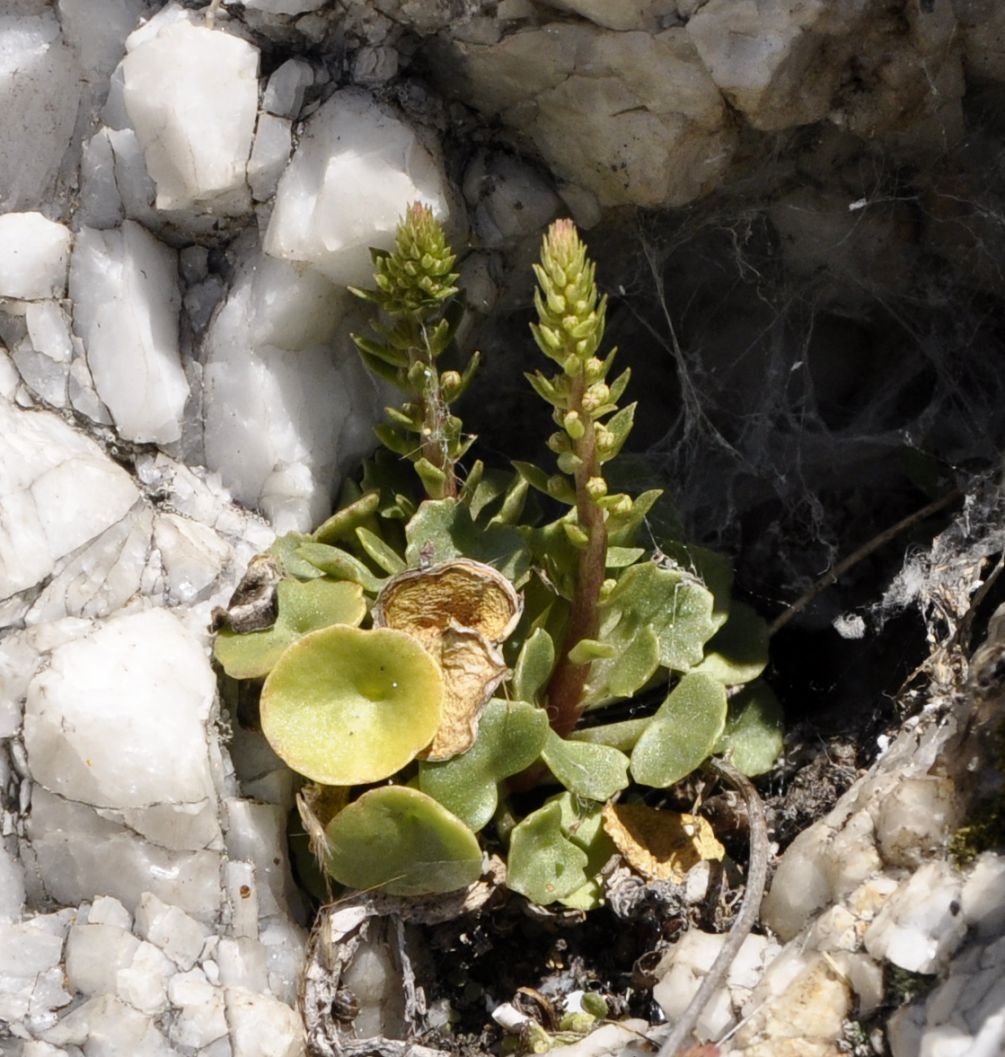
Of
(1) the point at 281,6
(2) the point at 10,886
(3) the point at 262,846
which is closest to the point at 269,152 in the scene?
(1) the point at 281,6

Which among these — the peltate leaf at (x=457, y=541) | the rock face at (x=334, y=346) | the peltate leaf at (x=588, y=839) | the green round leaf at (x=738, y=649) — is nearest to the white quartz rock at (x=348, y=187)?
the rock face at (x=334, y=346)

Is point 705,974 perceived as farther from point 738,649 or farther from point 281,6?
point 281,6

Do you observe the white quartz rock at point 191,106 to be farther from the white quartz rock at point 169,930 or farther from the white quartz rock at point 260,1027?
the white quartz rock at point 260,1027

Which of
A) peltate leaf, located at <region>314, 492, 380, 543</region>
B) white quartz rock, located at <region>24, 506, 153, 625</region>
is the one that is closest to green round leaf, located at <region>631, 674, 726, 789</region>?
peltate leaf, located at <region>314, 492, 380, 543</region>

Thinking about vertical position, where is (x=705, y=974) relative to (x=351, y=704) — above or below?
below

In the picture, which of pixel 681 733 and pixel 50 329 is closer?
pixel 681 733

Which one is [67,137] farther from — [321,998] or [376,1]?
[321,998]

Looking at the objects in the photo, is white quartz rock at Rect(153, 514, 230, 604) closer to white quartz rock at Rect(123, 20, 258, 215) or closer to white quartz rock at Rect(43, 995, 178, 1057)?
white quartz rock at Rect(123, 20, 258, 215)

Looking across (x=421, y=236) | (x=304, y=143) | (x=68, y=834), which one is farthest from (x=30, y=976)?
(x=304, y=143)
